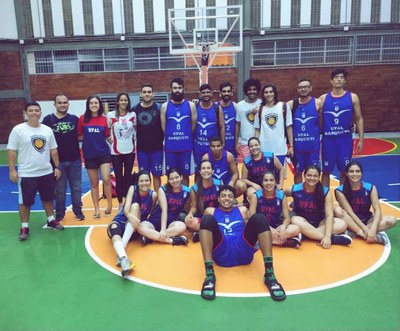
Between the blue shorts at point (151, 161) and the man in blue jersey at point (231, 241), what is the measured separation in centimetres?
170

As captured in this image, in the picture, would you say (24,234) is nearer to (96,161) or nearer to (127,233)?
(96,161)

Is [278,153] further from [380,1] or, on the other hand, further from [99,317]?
[380,1]

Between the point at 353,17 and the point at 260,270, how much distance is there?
49.0 feet

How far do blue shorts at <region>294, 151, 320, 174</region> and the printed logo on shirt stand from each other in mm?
3612

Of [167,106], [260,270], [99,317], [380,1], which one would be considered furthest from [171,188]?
[380,1]

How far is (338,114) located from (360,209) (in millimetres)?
1463

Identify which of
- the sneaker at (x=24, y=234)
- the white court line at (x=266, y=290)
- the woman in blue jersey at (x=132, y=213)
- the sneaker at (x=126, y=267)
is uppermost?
the woman in blue jersey at (x=132, y=213)

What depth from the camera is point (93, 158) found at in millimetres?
5449

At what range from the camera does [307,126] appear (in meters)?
5.43

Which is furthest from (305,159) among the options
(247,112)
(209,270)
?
(209,270)

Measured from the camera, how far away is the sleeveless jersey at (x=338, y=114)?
5.29m

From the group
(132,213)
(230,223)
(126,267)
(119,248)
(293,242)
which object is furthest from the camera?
(132,213)

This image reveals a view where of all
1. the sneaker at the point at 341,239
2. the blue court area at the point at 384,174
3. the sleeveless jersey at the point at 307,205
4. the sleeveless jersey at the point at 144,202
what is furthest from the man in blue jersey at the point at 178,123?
the blue court area at the point at 384,174

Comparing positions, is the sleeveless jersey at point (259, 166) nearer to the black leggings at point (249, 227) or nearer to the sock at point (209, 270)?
the black leggings at point (249, 227)
